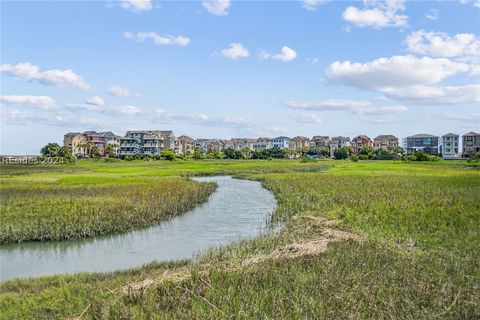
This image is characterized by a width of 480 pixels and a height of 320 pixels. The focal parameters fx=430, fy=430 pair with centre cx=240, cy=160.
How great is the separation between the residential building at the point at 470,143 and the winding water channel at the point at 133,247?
121410mm

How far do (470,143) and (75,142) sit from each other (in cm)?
11431

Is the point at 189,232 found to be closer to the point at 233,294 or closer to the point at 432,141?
the point at 233,294

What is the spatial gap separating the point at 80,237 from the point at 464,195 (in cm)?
2013

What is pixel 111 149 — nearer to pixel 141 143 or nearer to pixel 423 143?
pixel 141 143

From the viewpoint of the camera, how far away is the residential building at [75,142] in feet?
389

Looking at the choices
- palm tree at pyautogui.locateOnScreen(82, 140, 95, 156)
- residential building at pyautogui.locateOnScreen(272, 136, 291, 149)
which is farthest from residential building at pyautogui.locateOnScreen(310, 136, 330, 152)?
palm tree at pyautogui.locateOnScreen(82, 140, 95, 156)

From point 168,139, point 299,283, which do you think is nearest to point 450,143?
point 168,139

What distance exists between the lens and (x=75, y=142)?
397ft

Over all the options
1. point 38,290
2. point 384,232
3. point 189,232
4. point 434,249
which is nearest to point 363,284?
point 434,249

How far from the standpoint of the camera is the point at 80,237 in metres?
16.6

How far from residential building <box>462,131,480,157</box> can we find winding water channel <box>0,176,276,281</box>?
12141 cm

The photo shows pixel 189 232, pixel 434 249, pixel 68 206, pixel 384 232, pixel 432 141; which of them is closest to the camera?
pixel 434 249

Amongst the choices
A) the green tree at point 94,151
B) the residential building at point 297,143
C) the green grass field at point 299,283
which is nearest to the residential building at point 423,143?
the residential building at point 297,143

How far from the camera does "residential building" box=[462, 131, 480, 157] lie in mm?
124375
